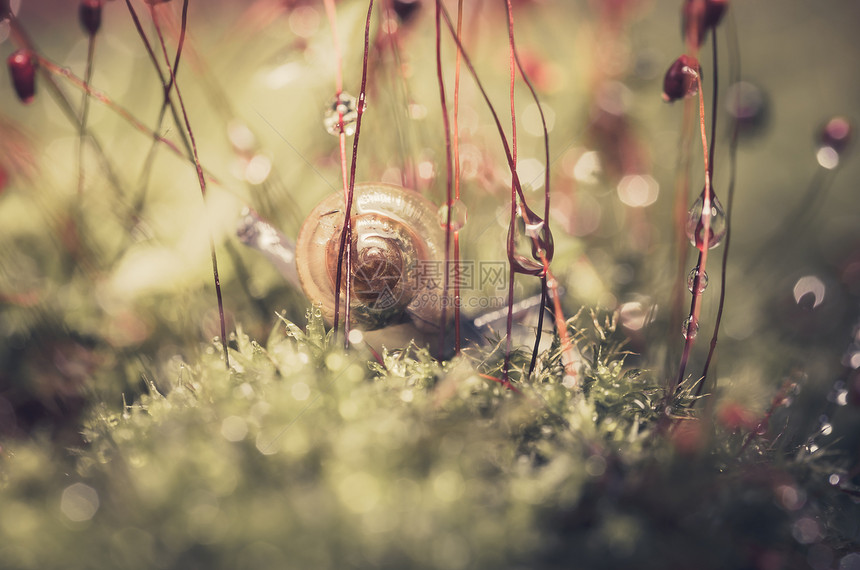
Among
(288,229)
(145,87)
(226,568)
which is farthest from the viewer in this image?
(145,87)

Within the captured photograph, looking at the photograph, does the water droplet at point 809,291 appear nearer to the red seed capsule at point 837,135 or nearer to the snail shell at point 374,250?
the red seed capsule at point 837,135

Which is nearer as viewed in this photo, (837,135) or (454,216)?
(454,216)

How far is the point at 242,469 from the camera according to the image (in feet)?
0.59

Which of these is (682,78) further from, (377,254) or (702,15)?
(377,254)

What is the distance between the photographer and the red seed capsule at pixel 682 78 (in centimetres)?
28

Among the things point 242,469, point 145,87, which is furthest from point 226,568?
point 145,87

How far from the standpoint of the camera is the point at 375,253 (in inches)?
11.1

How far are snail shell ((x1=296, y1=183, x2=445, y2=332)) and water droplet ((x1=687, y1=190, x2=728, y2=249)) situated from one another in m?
0.13

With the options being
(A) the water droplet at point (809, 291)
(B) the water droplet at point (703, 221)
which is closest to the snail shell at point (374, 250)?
(B) the water droplet at point (703, 221)

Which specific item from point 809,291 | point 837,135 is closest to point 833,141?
point 837,135

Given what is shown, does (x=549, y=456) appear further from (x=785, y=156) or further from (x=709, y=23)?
(x=785, y=156)

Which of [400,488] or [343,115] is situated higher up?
[343,115]

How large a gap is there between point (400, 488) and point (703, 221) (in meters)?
0.20

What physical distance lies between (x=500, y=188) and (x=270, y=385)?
273 mm
